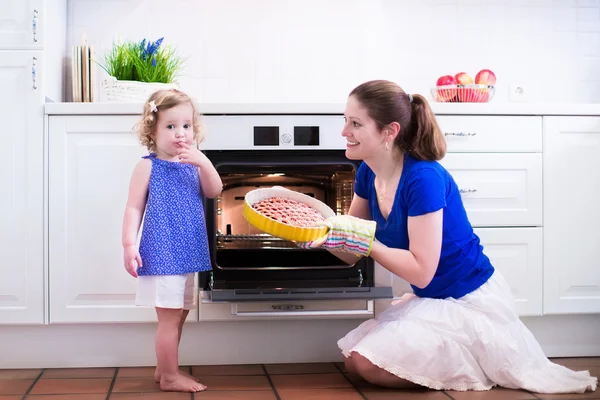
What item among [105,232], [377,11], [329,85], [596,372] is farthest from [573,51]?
[105,232]

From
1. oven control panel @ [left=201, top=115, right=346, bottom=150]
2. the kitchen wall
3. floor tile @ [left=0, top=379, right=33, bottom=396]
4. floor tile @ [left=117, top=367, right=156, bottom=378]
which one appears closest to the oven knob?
oven control panel @ [left=201, top=115, right=346, bottom=150]

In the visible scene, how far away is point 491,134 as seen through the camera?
2652mm

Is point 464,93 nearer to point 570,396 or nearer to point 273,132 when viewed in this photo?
point 273,132

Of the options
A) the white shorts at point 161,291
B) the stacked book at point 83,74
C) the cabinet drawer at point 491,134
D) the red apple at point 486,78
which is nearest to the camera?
the white shorts at point 161,291

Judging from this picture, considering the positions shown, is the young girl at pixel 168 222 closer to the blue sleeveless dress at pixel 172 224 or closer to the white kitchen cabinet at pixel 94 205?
the blue sleeveless dress at pixel 172 224

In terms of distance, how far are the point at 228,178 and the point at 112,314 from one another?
2.00 ft

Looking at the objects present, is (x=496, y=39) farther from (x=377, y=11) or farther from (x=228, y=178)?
(x=228, y=178)

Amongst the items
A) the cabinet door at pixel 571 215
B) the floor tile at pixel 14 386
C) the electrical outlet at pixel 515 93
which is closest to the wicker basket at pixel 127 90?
the floor tile at pixel 14 386

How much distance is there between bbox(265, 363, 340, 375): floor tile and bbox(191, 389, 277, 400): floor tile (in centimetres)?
30

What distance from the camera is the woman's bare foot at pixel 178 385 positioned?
2176 mm

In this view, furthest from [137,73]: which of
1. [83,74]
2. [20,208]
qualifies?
[20,208]

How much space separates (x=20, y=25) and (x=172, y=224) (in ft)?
3.15

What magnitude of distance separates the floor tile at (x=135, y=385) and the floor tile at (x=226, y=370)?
177 mm

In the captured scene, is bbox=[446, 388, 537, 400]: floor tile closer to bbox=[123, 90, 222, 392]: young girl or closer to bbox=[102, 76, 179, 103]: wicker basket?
bbox=[123, 90, 222, 392]: young girl
